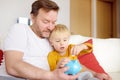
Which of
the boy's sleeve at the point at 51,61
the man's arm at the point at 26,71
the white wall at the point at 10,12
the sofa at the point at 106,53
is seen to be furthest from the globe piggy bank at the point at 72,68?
the white wall at the point at 10,12

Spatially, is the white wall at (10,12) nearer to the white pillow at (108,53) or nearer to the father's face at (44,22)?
the white pillow at (108,53)

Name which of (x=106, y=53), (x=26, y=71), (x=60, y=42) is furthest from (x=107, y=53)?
(x=26, y=71)

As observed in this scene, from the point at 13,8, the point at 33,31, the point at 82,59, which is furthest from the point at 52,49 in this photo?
the point at 13,8

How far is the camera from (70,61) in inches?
45.2

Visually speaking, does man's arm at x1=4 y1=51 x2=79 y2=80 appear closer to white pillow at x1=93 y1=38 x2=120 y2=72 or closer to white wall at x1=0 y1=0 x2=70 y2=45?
white pillow at x1=93 y1=38 x2=120 y2=72

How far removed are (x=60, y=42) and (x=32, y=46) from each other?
21 cm

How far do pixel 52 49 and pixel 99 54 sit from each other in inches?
22.1

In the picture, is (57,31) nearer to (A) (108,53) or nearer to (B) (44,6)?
(B) (44,6)

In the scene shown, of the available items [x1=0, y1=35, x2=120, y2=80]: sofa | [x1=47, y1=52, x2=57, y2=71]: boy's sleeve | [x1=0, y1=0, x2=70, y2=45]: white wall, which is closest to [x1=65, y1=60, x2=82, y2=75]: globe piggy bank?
[x1=47, y1=52, x2=57, y2=71]: boy's sleeve

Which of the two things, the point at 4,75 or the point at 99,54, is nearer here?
the point at 4,75

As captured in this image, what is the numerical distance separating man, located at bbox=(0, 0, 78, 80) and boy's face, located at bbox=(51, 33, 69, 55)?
45mm

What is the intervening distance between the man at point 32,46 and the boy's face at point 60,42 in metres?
0.04

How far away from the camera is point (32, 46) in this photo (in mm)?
1306

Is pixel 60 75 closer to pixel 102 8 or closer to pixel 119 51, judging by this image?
pixel 119 51
